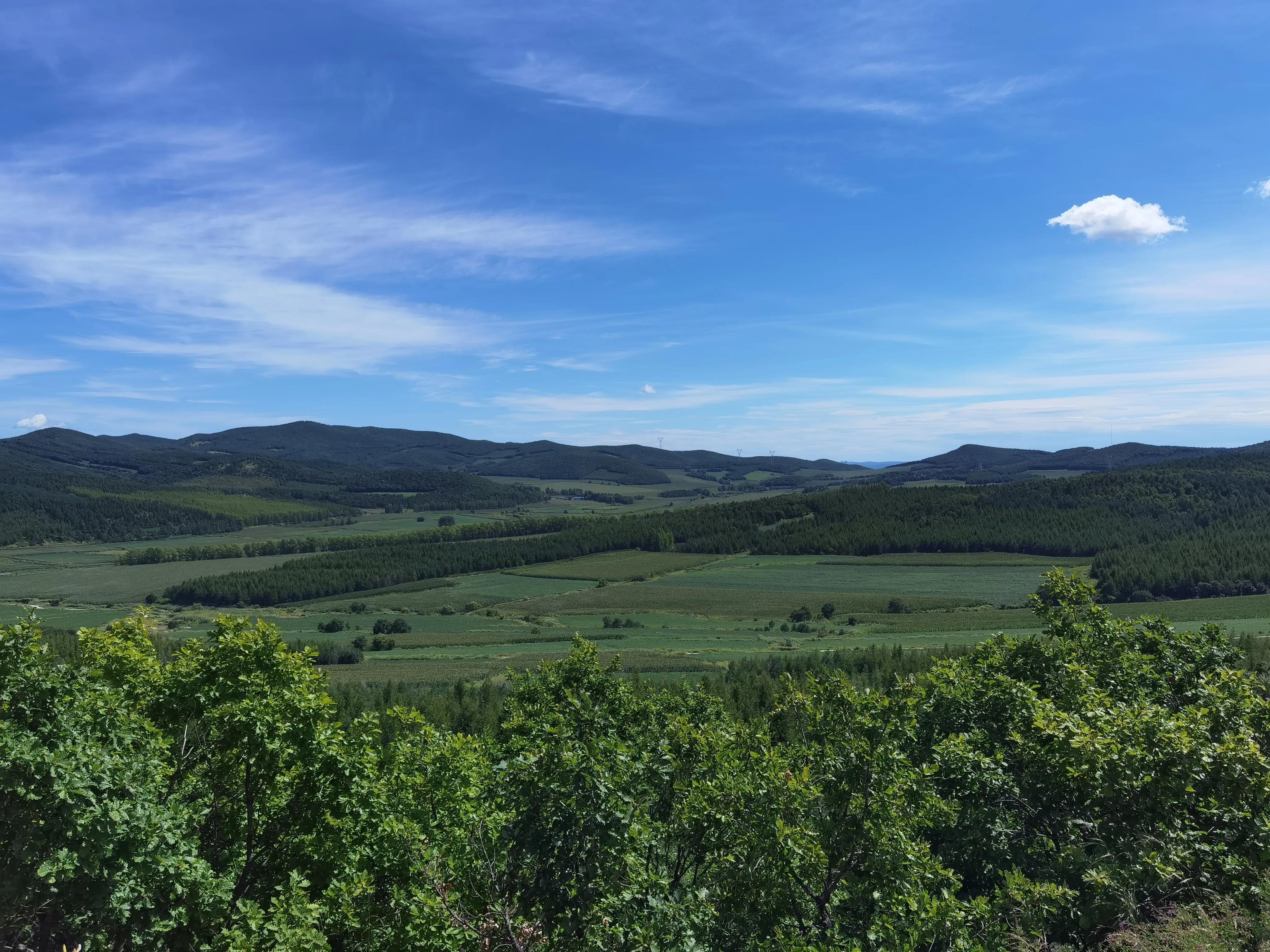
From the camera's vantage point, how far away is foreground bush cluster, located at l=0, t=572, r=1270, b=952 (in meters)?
15.6

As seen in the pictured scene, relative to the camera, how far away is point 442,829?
21.4m

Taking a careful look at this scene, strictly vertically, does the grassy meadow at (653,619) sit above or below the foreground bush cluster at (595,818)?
below

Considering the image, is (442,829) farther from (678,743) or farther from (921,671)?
(921,671)

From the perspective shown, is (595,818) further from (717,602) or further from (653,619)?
(717,602)

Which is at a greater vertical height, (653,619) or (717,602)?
(717,602)

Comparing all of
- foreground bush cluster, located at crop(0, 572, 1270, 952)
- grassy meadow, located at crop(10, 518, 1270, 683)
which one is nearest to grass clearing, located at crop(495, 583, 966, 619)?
grassy meadow, located at crop(10, 518, 1270, 683)

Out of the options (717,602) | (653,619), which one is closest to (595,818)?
(653,619)

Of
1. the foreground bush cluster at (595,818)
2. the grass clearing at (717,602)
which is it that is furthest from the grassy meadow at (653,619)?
the foreground bush cluster at (595,818)

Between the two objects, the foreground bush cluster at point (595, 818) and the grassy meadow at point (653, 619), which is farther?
the grassy meadow at point (653, 619)

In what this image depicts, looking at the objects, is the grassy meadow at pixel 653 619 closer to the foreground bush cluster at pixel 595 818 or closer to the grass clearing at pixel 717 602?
the grass clearing at pixel 717 602

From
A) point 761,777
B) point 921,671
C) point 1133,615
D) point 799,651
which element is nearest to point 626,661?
point 799,651

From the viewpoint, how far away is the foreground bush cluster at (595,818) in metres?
15.6

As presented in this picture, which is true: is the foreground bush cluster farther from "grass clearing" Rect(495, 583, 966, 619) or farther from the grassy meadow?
"grass clearing" Rect(495, 583, 966, 619)

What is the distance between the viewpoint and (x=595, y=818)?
15398 mm
